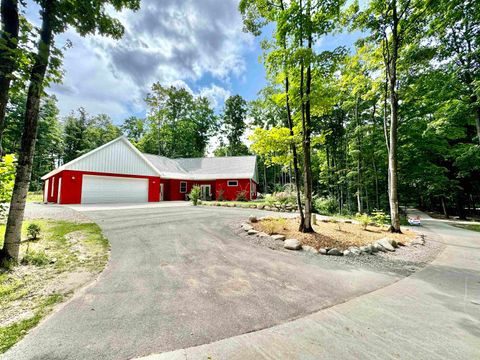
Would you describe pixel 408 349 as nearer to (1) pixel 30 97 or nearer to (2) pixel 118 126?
(1) pixel 30 97

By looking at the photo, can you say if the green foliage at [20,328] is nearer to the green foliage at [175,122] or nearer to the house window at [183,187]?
the house window at [183,187]

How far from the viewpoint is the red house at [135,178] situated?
1488 centimetres

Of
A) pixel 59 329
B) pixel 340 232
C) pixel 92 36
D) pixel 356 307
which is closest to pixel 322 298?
pixel 356 307

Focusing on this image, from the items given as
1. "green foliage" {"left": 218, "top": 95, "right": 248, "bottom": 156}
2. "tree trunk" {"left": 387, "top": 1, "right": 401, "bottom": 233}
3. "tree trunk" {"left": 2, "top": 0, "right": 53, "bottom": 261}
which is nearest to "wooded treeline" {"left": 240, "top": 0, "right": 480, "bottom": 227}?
"tree trunk" {"left": 387, "top": 1, "right": 401, "bottom": 233}

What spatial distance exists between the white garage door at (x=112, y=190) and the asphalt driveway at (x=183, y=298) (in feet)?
42.9

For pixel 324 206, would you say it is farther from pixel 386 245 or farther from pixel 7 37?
pixel 7 37

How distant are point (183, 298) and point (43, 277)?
2.52m

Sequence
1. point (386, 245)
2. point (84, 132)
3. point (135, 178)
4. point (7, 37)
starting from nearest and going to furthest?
point (7, 37) → point (386, 245) → point (135, 178) → point (84, 132)

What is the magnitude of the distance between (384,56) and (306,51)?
17.2ft

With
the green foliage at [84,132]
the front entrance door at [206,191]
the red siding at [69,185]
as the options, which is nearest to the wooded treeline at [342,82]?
the red siding at [69,185]

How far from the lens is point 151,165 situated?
61.2ft

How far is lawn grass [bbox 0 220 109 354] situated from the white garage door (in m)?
10.8

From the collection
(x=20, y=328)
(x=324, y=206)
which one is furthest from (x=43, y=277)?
(x=324, y=206)

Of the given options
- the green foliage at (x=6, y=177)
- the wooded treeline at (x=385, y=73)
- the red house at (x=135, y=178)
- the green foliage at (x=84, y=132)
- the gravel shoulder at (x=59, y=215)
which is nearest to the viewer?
the green foliage at (x=6, y=177)
